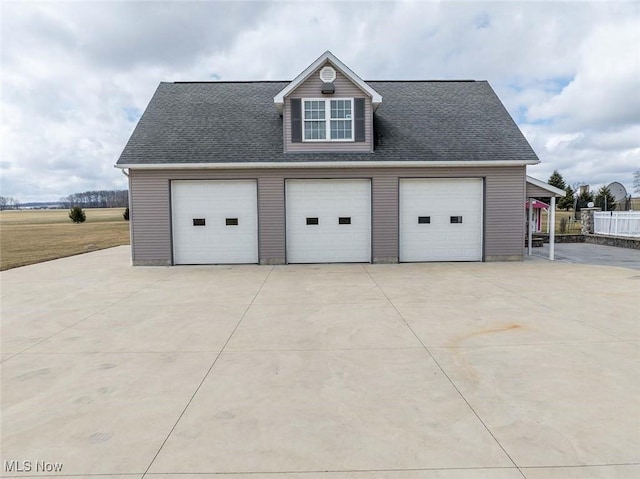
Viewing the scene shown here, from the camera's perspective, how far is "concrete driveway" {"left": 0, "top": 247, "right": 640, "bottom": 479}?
3.06 m

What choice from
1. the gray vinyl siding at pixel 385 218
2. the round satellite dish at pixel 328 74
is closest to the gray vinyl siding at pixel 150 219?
the round satellite dish at pixel 328 74

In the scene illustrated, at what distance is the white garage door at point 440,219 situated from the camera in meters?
13.5

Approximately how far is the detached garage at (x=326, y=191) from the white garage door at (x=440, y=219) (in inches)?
1.3

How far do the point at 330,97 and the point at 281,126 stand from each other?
2.16 m

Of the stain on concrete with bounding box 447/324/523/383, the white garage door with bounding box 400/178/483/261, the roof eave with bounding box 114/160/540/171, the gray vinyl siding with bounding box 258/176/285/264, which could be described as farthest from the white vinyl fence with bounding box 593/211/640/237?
the stain on concrete with bounding box 447/324/523/383

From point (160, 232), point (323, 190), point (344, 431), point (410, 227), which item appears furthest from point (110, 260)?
point (344, 431)

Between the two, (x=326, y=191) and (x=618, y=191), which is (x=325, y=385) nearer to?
(x=326, y=191)

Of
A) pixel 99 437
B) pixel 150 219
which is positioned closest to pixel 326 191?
pixel 150 219

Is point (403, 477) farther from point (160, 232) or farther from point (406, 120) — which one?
point (406, 120)

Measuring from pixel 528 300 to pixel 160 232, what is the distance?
35.5 feet

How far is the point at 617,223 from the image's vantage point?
61.5 ft

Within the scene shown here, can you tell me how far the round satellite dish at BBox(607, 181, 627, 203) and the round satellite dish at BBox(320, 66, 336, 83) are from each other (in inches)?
755

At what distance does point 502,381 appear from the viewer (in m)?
4.35

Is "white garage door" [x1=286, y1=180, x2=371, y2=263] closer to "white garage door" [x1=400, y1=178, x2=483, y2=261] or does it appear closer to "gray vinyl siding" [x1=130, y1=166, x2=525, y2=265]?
"gray vinyl siding" [x1=130, y1=166, x2=525, y2=265]
